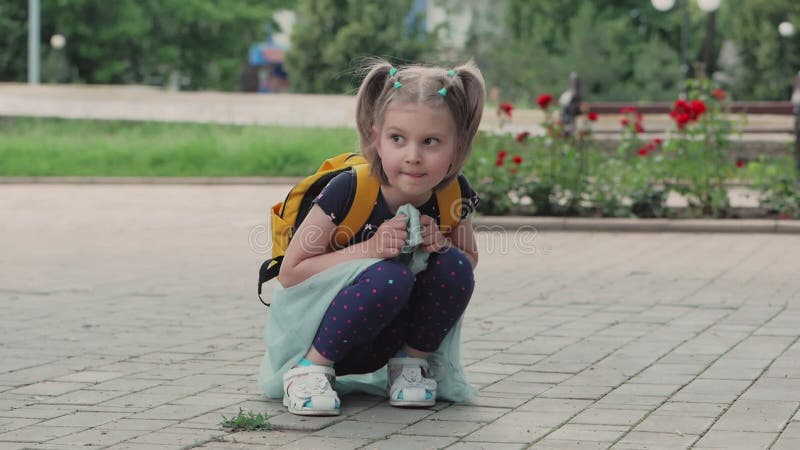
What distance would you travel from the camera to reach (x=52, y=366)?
5637 mm

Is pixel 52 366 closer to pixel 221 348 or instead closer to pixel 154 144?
pixel 221 348

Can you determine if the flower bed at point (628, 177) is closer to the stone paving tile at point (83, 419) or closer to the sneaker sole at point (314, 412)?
the sneaker sole at point (314, 412)

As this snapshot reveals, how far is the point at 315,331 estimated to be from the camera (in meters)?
4.78

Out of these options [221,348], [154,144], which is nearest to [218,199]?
[154,144]

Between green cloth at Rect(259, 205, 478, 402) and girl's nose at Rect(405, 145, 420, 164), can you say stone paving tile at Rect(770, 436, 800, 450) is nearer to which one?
green cloth at Rect(259, 205, 478, 402)

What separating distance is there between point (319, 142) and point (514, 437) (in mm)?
15907

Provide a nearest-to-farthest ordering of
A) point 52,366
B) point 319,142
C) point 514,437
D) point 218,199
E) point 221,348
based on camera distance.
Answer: point 514,437 < point 52,366 < point 221,348 < point 218,199 < point 319,142

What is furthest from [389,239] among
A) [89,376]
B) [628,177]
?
[628,177]

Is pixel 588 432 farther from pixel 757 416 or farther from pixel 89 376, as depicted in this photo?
pixel 89 376

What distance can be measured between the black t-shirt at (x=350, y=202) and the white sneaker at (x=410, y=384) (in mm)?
446

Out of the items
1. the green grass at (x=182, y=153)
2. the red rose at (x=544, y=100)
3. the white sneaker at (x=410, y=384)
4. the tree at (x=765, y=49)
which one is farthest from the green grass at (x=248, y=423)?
the tree at (x=765, y=49)

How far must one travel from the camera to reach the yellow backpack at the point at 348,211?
4703 mm

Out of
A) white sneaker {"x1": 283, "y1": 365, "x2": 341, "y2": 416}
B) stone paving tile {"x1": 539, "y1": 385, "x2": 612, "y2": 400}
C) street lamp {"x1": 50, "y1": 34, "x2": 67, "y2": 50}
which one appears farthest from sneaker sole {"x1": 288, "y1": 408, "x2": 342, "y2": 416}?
street lamp {"x1": 50, "y1": 34, "x2": 67, "y2": 50}

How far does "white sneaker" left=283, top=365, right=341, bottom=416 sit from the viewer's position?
463 centimetres
